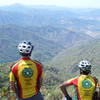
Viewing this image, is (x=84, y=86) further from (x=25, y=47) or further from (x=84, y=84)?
(x=25, y=47)

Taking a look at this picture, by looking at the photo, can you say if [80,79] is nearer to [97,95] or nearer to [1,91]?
[97,95]

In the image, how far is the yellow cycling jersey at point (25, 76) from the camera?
440 inches

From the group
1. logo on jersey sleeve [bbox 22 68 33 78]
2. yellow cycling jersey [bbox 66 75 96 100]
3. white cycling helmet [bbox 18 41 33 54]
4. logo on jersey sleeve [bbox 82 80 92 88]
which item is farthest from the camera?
logo on jersey sleeve [bbox 82 80 92 88]

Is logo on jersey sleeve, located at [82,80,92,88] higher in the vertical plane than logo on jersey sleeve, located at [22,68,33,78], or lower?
lower

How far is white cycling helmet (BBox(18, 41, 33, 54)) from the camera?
36.4 ft

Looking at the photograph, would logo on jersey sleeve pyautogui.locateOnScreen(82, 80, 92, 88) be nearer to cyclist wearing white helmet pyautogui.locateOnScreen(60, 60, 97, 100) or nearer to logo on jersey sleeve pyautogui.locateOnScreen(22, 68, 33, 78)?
cyclist wearing white helmet pyautogui.locateOnScreen(60, 60, 97, 100)

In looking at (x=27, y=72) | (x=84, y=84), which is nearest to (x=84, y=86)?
(x=84, y=84)

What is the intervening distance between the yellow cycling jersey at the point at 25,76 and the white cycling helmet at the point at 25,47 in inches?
15.6

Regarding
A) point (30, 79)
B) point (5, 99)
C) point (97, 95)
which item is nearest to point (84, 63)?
point (97, 95)

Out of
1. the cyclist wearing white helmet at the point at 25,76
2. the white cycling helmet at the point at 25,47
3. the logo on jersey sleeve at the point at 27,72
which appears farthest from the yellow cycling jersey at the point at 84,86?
the white cycling helmet at the point at 25,47

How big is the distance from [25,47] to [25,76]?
116 centimetres

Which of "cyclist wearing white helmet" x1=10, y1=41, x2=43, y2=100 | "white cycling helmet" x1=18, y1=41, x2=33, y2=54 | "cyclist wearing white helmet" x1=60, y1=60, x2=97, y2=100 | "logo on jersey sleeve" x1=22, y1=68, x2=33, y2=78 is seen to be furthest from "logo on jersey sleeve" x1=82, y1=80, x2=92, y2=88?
"white cycling helmet" x1=18, y1=41, x2=33, y2=54

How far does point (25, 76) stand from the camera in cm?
1130

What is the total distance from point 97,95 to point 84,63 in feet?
4.57
